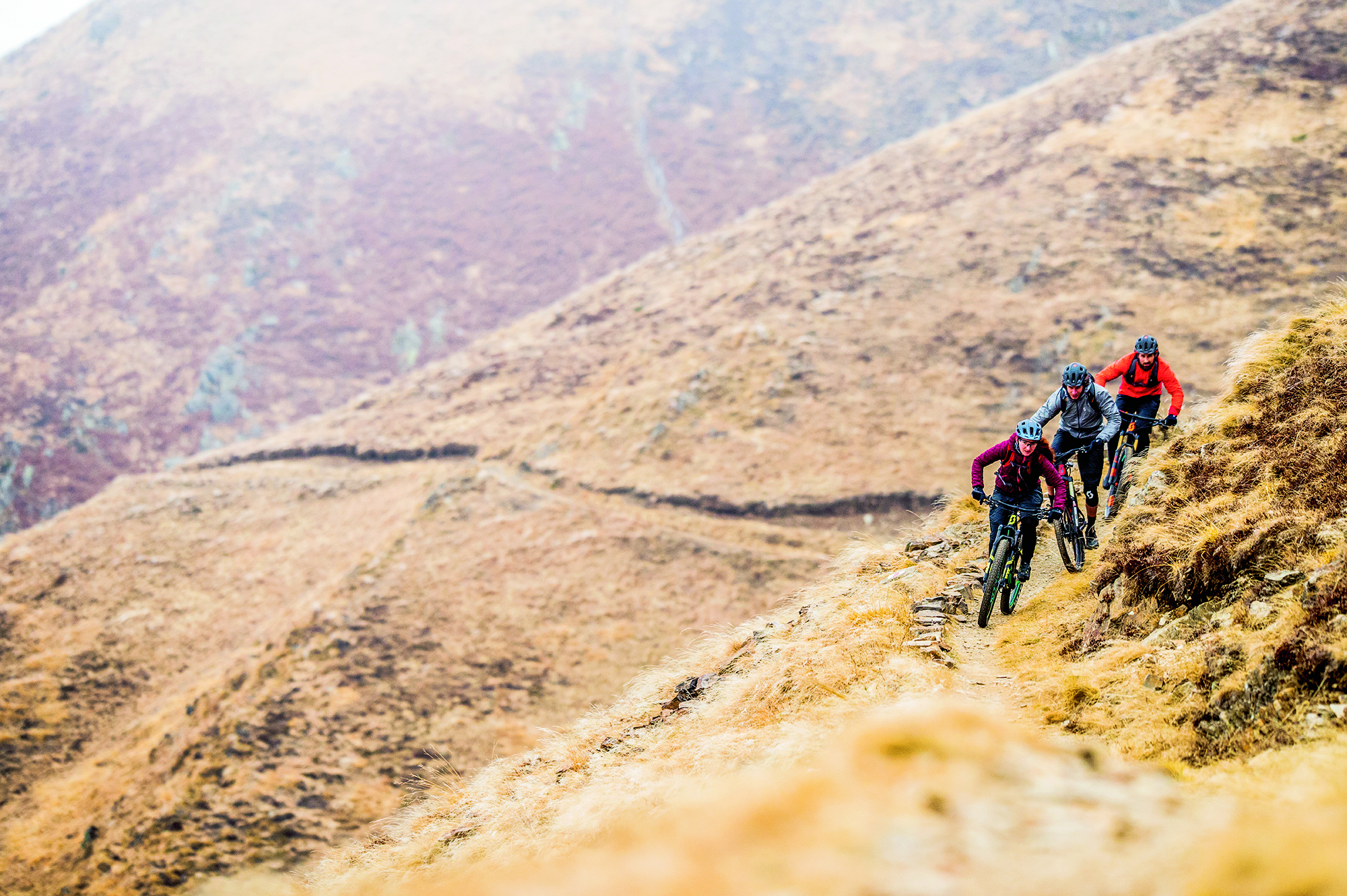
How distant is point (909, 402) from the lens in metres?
23.8

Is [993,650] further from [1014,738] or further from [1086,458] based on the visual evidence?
[1014,738]

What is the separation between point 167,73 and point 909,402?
221 ft

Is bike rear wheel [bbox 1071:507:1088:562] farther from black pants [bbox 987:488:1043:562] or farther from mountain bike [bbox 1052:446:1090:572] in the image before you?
black pants [bbox 987:488:1043:562]

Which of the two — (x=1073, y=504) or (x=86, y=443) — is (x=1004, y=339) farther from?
(x=86, y=443)

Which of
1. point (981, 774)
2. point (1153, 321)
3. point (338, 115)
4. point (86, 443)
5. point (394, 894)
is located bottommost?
point (1153, 321)

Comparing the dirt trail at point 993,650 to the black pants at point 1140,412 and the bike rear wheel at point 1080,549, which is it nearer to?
the bike rear wheel at point 1080,549

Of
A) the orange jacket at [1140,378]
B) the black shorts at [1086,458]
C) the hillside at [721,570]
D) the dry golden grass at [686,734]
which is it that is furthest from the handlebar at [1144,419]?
the dry golden grass at [686,734]

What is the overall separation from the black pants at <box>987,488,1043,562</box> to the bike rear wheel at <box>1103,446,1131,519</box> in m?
2.42

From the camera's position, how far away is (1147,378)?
11000mm

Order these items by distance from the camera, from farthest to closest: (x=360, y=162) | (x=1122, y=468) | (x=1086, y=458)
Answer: (x=360, y=162)
(x=1122, y=468)
(x=1086, y=458)

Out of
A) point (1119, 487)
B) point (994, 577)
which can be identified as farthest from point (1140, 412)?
point (994, 577)

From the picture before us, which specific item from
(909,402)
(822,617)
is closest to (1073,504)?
(822,617)

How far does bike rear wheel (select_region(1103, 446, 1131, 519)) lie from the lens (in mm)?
10609

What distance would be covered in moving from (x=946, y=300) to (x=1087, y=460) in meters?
18.4
